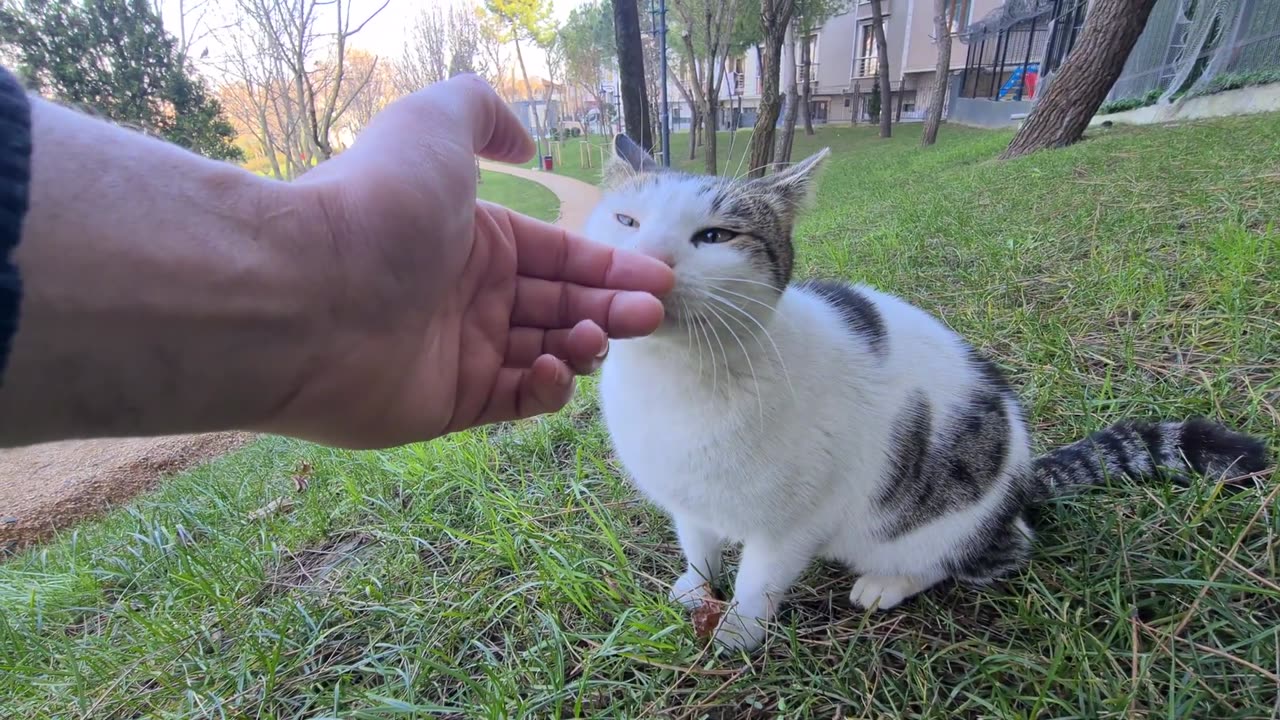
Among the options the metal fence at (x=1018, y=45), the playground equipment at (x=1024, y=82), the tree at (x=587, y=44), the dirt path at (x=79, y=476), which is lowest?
the dirt path at (x=79, y=476)

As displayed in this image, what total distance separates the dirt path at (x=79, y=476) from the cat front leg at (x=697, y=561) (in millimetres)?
3306

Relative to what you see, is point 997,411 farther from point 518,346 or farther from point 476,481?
point 476,481

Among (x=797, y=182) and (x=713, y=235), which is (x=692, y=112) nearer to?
(x=797, y=182)

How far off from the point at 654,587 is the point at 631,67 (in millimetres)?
6044

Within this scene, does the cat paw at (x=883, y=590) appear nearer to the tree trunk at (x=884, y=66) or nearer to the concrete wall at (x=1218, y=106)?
the concrete wall at (x=1218, y=106)

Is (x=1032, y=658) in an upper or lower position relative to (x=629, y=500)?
upper

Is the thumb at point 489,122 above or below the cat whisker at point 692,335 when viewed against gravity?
above

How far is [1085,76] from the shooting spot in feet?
20.3

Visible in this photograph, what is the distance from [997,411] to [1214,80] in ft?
37.4

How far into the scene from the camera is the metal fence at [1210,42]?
8422 mm

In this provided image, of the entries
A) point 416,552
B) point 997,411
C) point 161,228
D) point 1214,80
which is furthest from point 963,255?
point 1214,80

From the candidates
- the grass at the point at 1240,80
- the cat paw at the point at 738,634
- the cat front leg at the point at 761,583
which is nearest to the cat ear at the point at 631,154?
the cat front leg at the point at 761,583

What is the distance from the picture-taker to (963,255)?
3.21m

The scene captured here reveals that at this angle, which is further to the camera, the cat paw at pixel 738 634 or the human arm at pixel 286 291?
the cat paw at pixel 738 634
